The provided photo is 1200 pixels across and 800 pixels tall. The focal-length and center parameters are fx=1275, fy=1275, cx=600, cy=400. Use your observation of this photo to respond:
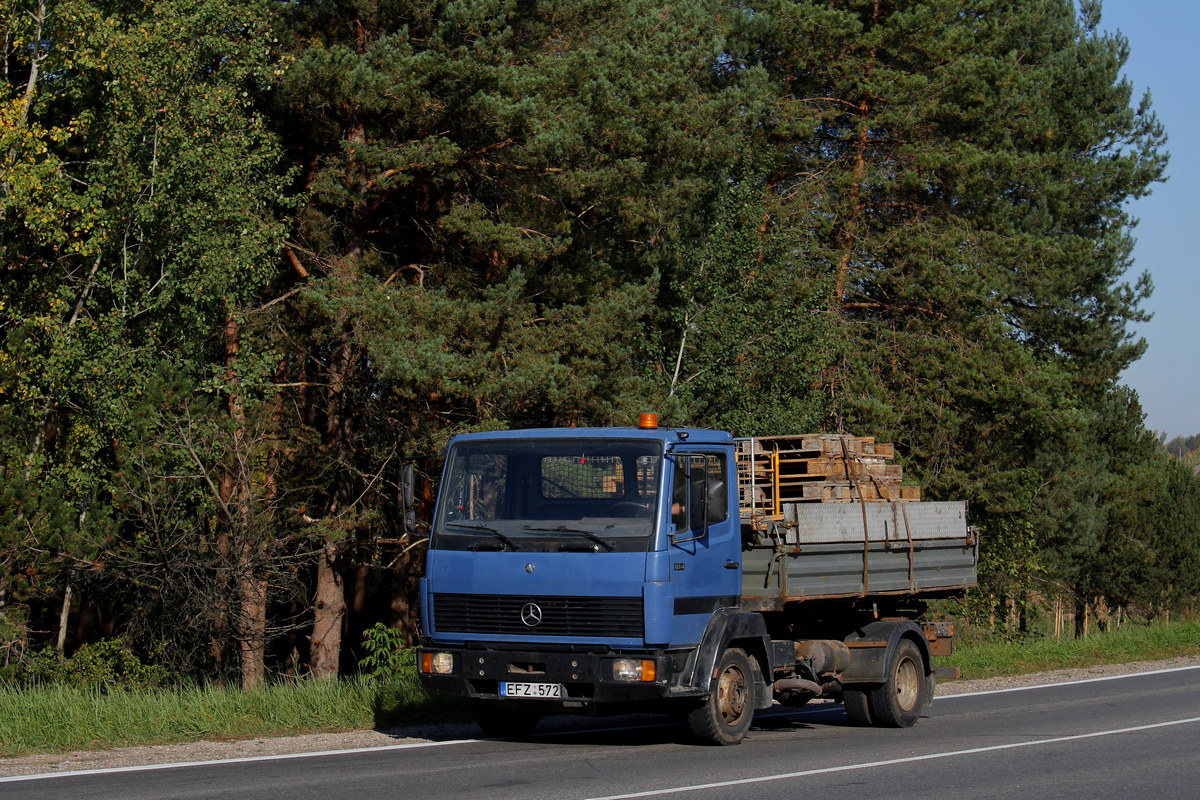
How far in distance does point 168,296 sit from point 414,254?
21.9 ft

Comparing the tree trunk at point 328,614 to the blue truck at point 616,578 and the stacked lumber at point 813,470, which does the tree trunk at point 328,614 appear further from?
the blue truck at point 616,578

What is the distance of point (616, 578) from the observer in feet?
32.4

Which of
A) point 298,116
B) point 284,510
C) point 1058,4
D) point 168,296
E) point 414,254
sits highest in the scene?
point 1058,4

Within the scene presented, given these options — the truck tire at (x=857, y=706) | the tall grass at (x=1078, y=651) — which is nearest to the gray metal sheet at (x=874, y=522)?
the truck tire at (x=857, y=706)

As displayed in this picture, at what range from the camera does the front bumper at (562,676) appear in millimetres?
9828

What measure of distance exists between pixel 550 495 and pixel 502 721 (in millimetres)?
2493

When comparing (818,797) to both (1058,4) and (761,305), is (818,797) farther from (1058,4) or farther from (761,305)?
(1058,4)

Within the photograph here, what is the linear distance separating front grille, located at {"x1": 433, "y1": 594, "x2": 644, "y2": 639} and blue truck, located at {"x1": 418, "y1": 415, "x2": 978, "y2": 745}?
0.04ft

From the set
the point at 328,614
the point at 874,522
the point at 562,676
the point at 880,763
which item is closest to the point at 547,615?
the point at 562,676

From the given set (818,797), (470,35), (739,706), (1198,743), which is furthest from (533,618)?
(470,35)

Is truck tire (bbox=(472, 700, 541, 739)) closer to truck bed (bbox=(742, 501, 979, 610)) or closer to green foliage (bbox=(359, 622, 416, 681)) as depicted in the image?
truck bed (bbox=(742, 501, 979, 610))

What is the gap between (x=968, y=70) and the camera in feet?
106

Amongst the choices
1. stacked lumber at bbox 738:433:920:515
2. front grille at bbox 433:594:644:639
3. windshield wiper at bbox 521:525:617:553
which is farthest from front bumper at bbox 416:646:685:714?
stacked lumber at bbox 738:433:920:515

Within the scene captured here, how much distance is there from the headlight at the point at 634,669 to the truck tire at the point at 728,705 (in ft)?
2.65
